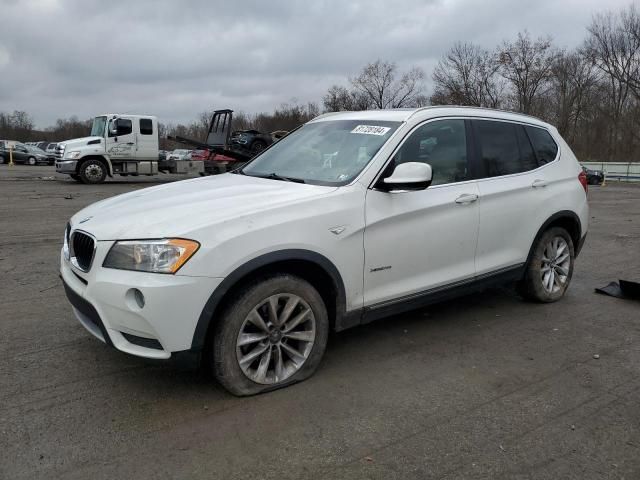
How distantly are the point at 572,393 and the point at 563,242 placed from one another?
7.46ft

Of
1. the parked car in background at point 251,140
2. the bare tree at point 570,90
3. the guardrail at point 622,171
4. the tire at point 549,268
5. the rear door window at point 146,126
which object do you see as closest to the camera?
the tire at point 549,268

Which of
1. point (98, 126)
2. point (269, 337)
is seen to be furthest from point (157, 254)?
point (98, 126)

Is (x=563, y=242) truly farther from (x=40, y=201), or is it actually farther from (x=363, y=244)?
(x=40, y=201)

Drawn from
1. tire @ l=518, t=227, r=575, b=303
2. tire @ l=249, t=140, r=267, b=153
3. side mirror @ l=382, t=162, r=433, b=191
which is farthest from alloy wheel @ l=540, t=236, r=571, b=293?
tire @ l=249, t=140, r=267, b=153

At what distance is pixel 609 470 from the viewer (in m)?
2.62

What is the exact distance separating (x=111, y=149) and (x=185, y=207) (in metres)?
17.9

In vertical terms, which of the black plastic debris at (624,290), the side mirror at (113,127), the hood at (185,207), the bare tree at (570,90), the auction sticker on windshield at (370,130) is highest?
the bare tree at (570,90)

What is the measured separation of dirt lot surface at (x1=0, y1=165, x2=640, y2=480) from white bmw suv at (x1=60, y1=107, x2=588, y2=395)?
14.3 inches

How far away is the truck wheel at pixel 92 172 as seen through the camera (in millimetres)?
19219

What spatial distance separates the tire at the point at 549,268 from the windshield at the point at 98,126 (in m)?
17.8

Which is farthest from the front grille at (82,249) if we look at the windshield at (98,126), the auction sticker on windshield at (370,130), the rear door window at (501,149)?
the windshield at (98,126)

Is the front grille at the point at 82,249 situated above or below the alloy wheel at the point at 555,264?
above

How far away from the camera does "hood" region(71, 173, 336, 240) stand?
3020 mm

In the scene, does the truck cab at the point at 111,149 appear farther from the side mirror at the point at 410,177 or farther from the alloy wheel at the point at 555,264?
the side mirror at the point at 410,177
